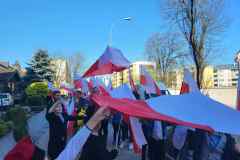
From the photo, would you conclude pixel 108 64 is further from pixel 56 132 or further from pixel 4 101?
pixel 4 101

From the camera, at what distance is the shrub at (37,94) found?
38.2 meters

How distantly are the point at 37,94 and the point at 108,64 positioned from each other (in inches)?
1181

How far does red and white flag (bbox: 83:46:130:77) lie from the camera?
12.0m

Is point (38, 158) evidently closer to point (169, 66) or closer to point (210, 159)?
A: point (210, 159)

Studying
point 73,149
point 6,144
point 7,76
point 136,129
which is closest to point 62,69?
point 7,76

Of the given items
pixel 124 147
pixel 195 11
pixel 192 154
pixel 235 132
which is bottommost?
pixel 124 147

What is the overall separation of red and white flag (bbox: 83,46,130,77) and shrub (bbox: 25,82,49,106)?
2642 centimetres

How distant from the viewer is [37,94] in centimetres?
4103

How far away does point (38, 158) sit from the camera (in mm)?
4699

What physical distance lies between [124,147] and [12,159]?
8657 millimetres

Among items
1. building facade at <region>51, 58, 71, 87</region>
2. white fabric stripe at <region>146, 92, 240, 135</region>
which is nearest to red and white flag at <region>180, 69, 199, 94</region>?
A: white fabric stripe at <region>146, 92, 240, 135</region>

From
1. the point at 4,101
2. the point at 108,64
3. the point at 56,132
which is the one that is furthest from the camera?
the point at 4,101

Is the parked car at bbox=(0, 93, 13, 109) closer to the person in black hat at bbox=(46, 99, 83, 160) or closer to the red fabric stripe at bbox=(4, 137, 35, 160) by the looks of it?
the person in black hat at bbox=(46, 99, 83, 160)

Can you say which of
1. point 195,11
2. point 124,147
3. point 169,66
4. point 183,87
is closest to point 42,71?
point 169,66
